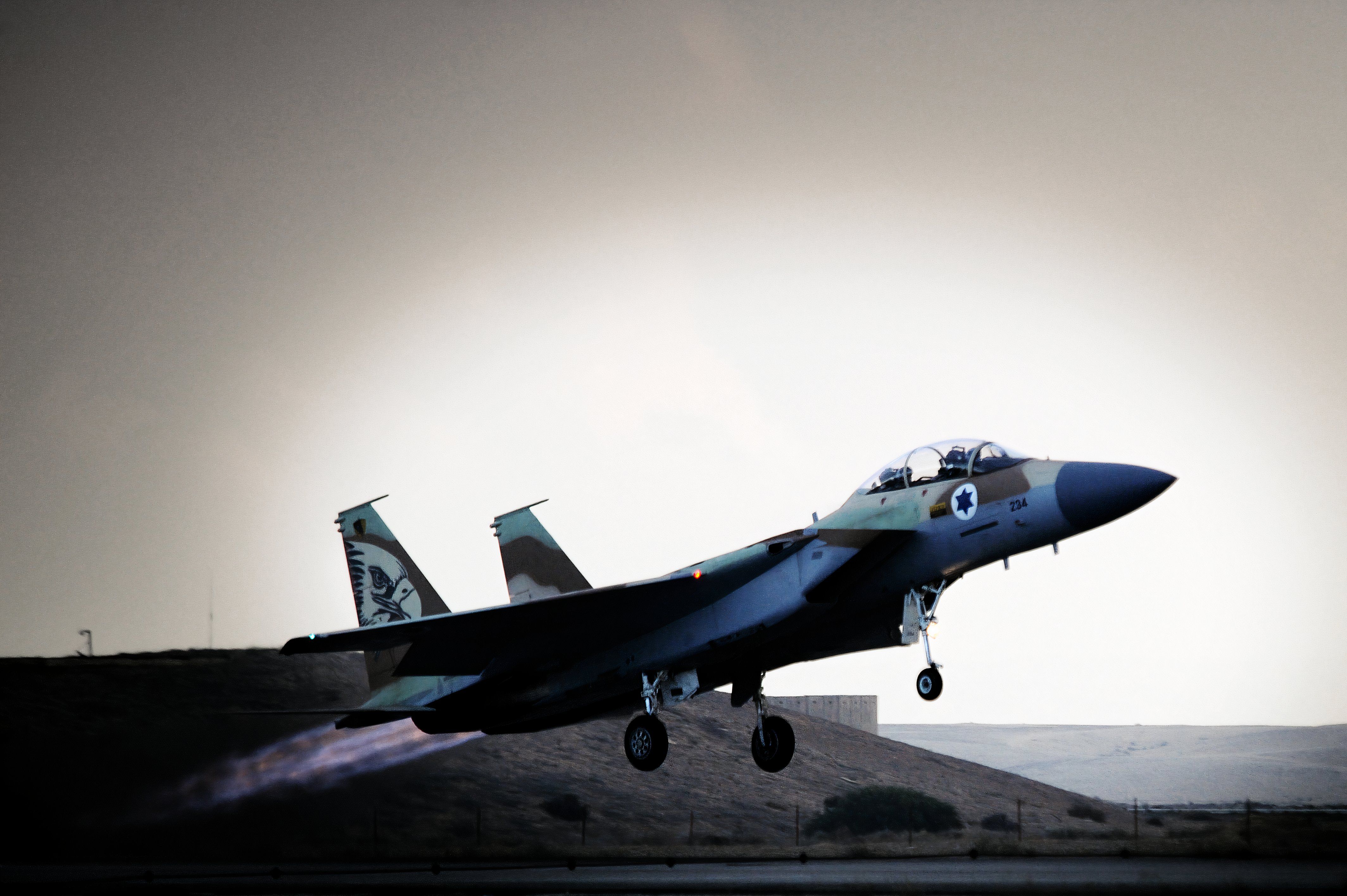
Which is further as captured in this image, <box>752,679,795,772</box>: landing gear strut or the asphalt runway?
the asphalt runway

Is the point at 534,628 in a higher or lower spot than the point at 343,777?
higher

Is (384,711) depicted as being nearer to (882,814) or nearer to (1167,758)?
(882,814)

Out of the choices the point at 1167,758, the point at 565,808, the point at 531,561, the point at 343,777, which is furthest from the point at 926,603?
the point at 1167,758

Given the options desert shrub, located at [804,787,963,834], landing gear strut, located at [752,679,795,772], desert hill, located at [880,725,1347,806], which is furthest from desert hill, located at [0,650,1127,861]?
desert hill, located at [880,725,1347,806]

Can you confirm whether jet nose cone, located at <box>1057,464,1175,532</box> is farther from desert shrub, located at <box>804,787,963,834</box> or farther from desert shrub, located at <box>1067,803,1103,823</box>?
desert shrub, located at <box>1067,803,1103,823</box>

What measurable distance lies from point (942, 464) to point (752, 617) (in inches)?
149

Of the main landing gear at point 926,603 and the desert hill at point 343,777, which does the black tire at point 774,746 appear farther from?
the desert hill at point 343,777

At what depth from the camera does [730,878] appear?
24.9 m

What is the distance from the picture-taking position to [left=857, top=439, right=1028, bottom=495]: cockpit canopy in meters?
16.9

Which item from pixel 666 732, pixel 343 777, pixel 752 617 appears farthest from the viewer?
pixel 343 777

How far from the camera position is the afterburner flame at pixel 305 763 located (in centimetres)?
2658

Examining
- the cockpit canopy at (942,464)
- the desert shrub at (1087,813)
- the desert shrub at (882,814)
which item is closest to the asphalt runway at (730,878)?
the cockpit canopy at (942,464)

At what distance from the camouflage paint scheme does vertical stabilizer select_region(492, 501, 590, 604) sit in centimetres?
286

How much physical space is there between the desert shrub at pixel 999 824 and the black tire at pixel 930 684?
38596 mm
